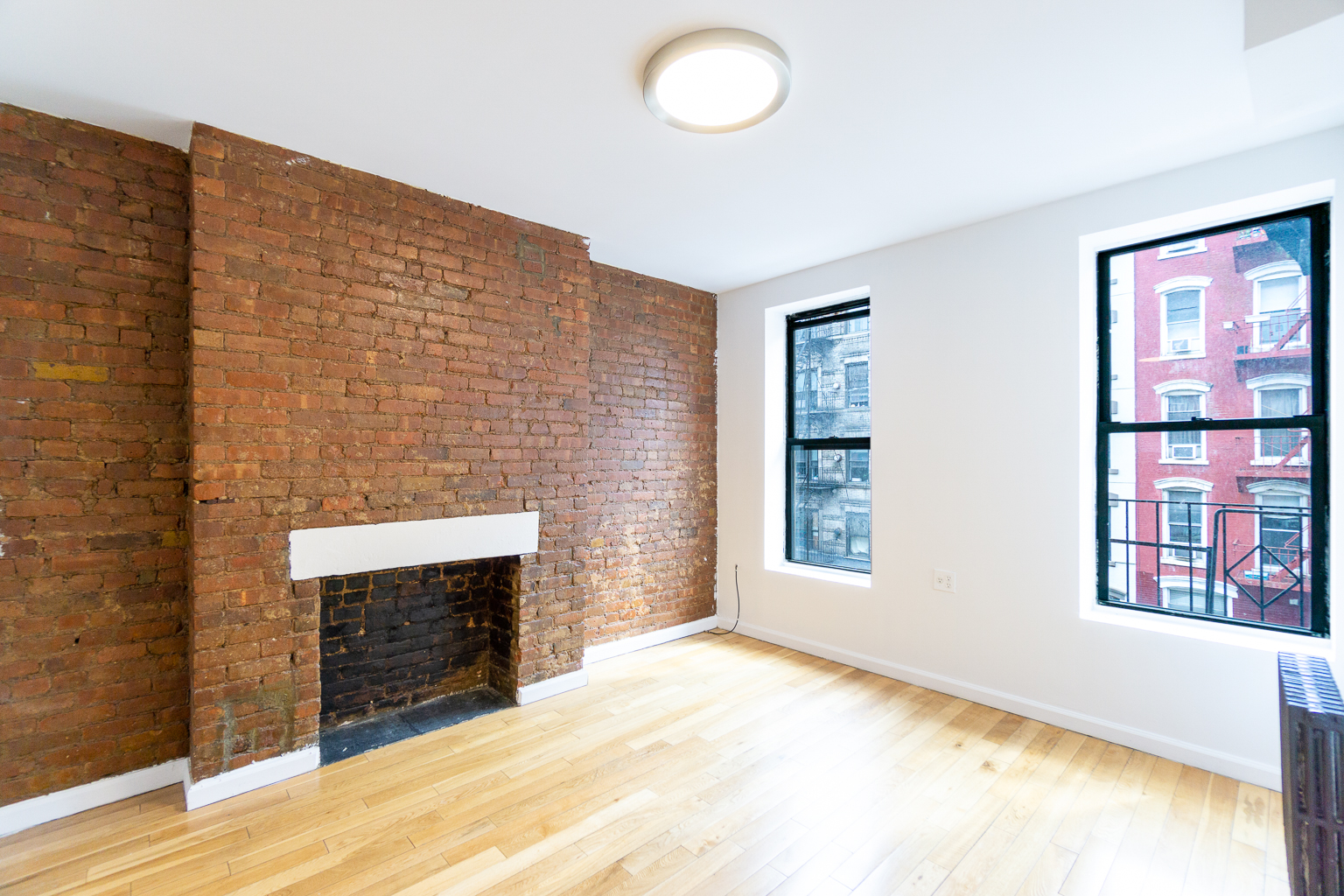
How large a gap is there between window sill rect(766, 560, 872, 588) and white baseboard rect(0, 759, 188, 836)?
3.40 metres

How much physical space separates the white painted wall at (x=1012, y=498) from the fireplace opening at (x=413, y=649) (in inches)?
80.3

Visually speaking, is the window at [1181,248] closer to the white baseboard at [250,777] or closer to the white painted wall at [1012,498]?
the white painted wall at [1012,498]

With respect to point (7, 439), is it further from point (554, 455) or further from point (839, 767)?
point (839, 767)

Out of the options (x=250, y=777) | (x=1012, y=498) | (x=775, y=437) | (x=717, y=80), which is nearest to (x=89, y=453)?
(x=250, y=777)

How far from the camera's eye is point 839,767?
268 centimetres

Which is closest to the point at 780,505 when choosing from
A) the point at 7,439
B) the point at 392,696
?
the point at 392,696

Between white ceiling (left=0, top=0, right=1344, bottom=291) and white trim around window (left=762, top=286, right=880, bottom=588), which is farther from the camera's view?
white trim around window (left=762, top=286, right=880, bottom=588)

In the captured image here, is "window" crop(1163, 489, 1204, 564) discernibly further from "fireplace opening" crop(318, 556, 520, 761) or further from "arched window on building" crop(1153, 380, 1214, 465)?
"fireplace opening" crop(318, 556, 520, 761)

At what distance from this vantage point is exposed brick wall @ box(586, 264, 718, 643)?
4082mm

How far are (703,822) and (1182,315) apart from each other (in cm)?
313

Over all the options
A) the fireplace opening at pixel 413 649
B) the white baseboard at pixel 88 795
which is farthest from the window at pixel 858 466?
the white baseboard at pixel 88 795

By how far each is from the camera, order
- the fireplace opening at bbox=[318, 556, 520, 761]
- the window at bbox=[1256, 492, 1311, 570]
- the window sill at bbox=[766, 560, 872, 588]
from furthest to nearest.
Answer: the window sill at bbox=[766, 560, 872, 588] → the fireplace opening at bbox=[318, 556, 520, 761] → the window at bbox=[1256, 492, 1311, 570]

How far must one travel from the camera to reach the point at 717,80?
6.77 feet

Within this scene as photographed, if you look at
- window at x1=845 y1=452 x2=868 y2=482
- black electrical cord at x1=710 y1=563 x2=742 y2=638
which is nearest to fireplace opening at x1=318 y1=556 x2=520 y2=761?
black electrical cord at x1=710 y1=563 x2=742 y2=638
